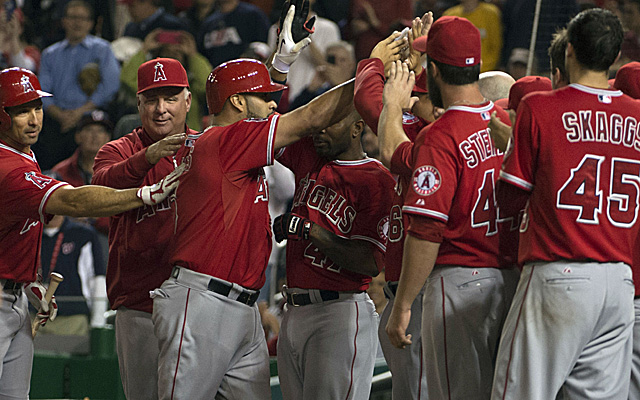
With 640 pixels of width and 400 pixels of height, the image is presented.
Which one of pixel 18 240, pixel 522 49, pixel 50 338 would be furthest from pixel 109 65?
pixel 18 240

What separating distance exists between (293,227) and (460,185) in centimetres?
111

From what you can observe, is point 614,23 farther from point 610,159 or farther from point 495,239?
point 495,239

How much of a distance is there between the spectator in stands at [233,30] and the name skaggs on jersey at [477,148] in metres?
6.50

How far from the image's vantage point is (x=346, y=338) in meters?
4.18

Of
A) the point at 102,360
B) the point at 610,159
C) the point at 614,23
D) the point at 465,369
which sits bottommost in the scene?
the point at 102,360

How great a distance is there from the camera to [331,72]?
353 inches

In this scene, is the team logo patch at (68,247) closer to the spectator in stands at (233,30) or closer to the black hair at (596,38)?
the spectator in stands at (233,30)

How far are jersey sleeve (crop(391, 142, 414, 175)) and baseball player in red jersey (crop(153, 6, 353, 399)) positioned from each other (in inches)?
18.9

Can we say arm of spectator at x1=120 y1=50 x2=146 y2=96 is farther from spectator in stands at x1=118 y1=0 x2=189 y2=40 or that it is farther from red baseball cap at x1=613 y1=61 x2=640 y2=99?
red baseball cap at x1=613 y1=61 x2=640 y2=99

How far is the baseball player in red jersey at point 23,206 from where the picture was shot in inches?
163

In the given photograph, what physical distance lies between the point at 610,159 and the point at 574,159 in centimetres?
14

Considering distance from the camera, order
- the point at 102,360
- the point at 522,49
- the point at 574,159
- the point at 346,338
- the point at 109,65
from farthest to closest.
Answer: the point at 109,65
the point at 522,49
the point at 102,360
the point at 346,338
the point at 574,159

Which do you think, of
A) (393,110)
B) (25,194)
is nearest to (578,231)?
(393,110)

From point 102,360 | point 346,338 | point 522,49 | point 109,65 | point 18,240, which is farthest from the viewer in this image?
point 109,65
